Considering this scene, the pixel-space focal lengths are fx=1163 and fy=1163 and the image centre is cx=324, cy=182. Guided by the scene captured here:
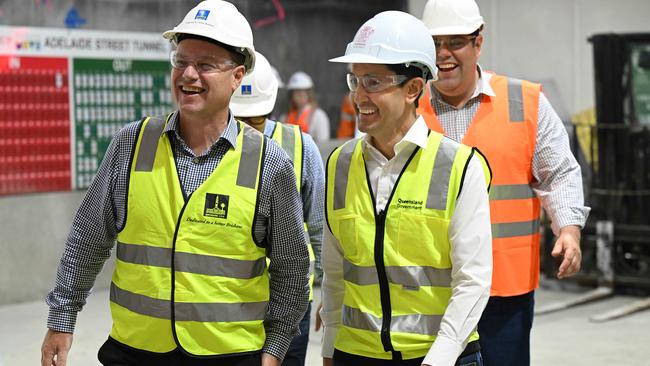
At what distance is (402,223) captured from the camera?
3.15m

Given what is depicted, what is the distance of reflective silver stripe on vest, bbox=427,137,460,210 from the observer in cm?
316

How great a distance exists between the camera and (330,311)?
3355 mm

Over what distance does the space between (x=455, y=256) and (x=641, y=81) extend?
22.4 feet

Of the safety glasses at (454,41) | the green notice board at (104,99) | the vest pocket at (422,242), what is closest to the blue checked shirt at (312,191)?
the safety glasses at (454,41)

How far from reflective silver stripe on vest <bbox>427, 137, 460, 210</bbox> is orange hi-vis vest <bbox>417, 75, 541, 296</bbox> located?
958 millimetres

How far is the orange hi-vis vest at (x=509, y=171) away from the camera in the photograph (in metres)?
4.19

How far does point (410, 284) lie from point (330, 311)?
319 millimetres

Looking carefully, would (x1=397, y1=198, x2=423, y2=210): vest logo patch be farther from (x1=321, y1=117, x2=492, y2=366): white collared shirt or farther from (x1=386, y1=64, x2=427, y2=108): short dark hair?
(x1=386, y1=64, x2=427, y2=108): short dark hair

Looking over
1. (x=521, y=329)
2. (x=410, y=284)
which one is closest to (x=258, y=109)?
(x=521, y=329)

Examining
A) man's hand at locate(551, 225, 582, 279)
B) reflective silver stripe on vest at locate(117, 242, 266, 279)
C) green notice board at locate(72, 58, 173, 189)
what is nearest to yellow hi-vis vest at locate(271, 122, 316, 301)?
man's hand at locate(551, 225, 582, 279)

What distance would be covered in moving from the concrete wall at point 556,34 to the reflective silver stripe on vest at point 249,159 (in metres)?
9.79

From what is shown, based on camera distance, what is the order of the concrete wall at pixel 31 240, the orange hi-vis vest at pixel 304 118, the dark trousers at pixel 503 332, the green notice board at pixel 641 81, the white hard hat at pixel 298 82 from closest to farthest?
the dark trousers at pixel 503 332 → the concrete wall at pixel 31 240 → the green notice board at pixel 641 81 → the white hard hat at pixel 298 82 → the orange hi-vis vest at pixel 304 118

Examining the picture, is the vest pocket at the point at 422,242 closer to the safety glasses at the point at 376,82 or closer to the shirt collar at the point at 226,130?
the safety glasses at the point at 376,82

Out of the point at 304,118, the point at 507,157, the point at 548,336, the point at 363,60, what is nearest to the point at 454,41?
the point at 507,157
